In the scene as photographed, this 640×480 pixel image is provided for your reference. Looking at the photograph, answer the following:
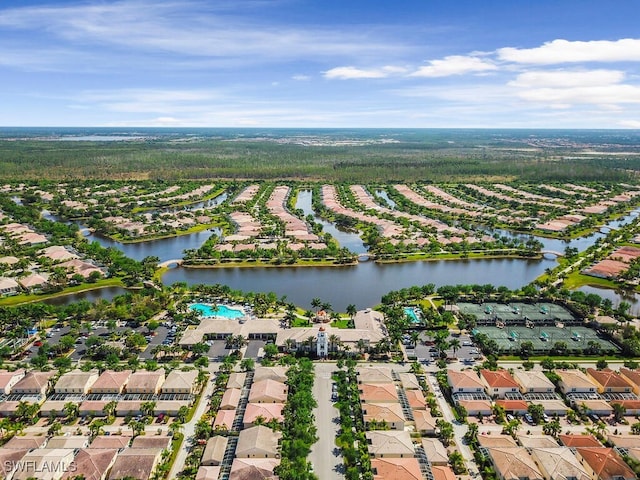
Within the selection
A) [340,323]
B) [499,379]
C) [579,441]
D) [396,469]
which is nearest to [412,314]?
[340,323]

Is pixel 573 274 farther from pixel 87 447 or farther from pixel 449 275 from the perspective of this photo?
pixel 87 447

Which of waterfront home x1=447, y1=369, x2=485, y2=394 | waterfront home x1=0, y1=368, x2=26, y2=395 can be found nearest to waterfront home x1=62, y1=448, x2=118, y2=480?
waterfront home x1=0, y1=368, x2=26, y2=395

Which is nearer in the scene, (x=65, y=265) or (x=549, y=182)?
(x=65, y=265)

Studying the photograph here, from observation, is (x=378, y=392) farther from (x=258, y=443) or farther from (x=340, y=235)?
(x=340, y=235)

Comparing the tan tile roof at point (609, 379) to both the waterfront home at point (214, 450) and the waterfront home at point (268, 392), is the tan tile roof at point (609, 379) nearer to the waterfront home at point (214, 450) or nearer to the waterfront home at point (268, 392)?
the waterfront home at point (268, 392)

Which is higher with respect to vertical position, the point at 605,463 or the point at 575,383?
the point at 575,383

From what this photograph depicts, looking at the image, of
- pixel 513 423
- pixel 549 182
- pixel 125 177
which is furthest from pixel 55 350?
pixel 549 182

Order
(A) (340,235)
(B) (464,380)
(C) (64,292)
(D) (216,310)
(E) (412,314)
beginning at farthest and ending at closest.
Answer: (A) (340,235)
(C) (64,292)
(D) (216,310)
(E) (412,314)
(B) (464,380)
